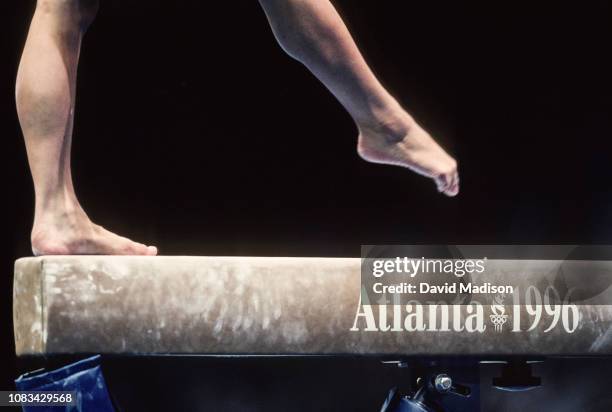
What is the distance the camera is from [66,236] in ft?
4.76

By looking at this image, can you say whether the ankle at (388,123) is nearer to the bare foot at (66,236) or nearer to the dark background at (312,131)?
the dark background at (312,131)

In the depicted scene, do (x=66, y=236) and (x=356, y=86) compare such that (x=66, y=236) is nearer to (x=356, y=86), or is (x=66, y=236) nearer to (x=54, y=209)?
(x=54, y=209)

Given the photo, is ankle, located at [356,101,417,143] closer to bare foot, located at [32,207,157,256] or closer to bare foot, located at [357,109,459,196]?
bare foot, located at [357,109,459,196]

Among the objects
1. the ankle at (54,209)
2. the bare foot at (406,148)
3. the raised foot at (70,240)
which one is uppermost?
the bare foot at (406,148)

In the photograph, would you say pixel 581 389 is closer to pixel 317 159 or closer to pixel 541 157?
pixel 541 157

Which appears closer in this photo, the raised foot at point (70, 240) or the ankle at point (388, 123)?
the raised foot at point (70, 240)

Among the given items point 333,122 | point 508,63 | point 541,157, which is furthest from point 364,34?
point 541,157

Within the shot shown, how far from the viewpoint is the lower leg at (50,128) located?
1.44 metres

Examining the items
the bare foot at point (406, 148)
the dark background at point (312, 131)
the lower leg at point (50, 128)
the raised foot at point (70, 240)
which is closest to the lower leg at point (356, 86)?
the bare foot at point (406, 148)

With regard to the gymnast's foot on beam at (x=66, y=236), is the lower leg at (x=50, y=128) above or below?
above

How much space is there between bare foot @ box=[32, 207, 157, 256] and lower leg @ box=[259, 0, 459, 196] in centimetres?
54

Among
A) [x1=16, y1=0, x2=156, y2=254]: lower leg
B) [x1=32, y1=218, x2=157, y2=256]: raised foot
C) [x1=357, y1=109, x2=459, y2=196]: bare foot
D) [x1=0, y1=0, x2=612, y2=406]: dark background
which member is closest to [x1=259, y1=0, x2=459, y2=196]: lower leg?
[x1=357, y1=109, x2=459, y2=196]: bare foot

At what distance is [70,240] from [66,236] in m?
0.01

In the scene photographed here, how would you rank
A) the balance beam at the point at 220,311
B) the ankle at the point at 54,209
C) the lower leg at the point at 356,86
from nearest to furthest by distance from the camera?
the balance beam at the point at 220,311, the ankle at the point at 54,209, the lower leg at the point at 356,86
